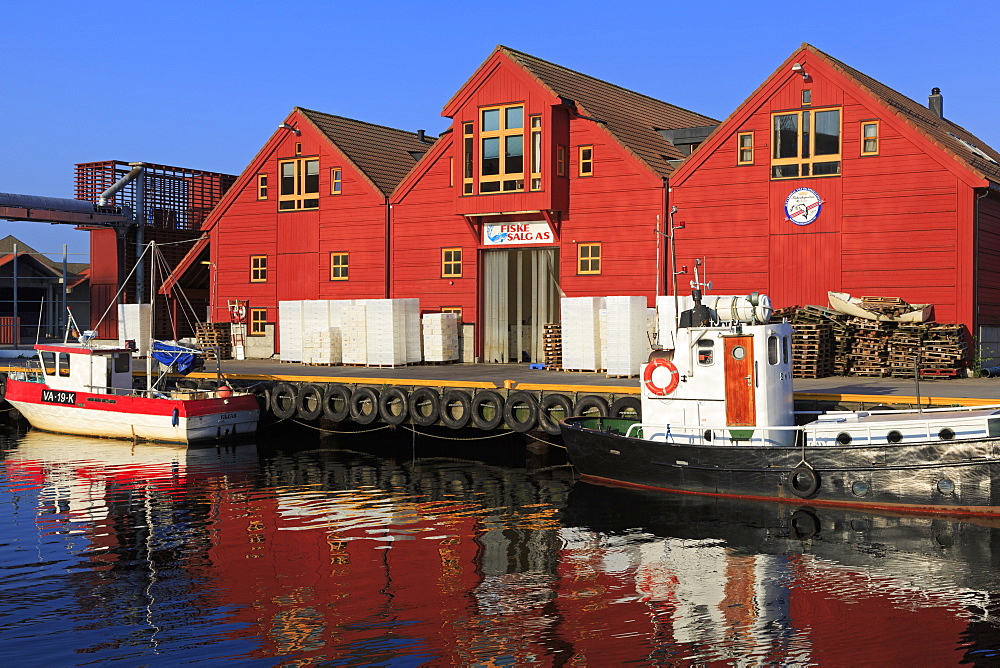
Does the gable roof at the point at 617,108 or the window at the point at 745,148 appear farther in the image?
the gable roof at the point at 617,108

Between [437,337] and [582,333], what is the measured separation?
7.70m

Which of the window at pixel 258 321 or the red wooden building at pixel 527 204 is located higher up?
the red wooden building at pixel 527 204

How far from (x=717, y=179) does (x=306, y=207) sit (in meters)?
18.9

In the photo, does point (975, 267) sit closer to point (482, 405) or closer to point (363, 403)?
point (482, 405)

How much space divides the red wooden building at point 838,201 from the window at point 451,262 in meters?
9.36

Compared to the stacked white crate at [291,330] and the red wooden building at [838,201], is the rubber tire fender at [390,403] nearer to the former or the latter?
the stacked white crate at [291,330]

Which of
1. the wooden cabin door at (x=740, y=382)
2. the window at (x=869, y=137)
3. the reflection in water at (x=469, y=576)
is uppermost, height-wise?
the window at (x=869, y=137)

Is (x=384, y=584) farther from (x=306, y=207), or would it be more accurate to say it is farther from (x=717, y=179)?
(x=306, y=207)

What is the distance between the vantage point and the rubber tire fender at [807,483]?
68.3 ft

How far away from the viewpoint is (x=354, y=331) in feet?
128

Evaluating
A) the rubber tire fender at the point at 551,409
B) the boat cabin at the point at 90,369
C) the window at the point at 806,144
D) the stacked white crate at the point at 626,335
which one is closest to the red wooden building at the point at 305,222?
the boat cabin at the point at 90,369

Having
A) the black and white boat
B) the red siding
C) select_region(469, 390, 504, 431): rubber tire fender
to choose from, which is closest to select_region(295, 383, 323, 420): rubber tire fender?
select_region(469, 390, 504, 431): rubber tire fender

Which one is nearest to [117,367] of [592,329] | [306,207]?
[306,207]

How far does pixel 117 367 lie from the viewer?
3484 cm
